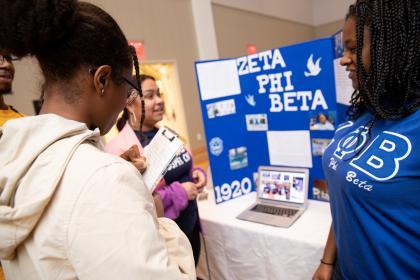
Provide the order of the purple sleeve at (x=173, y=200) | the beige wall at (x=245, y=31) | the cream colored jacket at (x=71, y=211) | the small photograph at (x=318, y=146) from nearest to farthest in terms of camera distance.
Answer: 1. the cream colored jacket at (x=71, y=211)
2. the purple sleeve at (x=173, y=200)
3. the small photograph at (x=318, y=146)
4. the beige wall at (x=245, y=31)

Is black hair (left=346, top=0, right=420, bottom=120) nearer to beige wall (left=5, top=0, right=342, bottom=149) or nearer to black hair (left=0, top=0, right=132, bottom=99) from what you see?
black hair (left=0, top=0, right=132, bottom=99)

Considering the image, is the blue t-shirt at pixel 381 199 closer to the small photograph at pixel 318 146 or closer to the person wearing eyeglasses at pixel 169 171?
the small photograph at pixel 318 146

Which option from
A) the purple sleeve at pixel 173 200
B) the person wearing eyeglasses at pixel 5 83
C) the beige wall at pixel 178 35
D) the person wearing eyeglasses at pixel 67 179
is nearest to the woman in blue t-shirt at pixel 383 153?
Result: the person wearing eyeglasses at pixel 67 179

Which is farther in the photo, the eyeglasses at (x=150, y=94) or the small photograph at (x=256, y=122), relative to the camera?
the small photograph at (x=256, y=122)

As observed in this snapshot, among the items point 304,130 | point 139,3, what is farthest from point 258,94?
point 139,3

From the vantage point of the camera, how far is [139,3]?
15.0 feet

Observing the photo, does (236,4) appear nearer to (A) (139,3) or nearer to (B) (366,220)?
(A) (139,3)

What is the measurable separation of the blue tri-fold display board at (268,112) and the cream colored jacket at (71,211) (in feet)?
3.84

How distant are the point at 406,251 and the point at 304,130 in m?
0.88

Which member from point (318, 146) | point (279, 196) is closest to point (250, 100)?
point (318, 146)

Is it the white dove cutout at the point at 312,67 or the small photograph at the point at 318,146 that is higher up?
the white dove cutout at the point at 312,67

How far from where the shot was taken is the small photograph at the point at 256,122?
5.57 ft

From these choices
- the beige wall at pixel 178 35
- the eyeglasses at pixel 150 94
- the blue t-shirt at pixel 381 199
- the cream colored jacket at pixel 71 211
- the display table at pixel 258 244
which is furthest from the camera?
the beige wall at pixel 178 35

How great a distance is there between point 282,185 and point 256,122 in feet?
1.38
